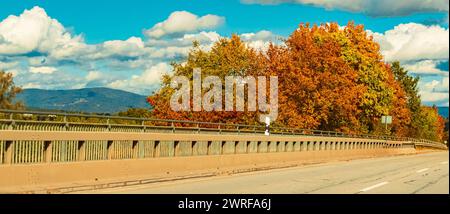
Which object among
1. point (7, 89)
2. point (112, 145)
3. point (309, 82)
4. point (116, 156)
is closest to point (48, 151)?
point (112, 145)

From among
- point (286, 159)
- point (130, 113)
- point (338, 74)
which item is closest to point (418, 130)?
point (130, 113)

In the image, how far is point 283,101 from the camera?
5128 cm

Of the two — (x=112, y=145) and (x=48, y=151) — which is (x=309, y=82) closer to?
(x=112, y=145)

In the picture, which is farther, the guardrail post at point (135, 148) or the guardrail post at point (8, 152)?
the guardrail post at point (135, 148)

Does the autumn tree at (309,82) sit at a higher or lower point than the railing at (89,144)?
higher

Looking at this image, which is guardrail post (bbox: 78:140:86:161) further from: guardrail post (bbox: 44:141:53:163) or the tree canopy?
the tree canopy

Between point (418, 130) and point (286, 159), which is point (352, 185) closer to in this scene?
point (286, 159)

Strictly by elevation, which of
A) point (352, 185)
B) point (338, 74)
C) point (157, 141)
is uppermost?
point (338, 74)

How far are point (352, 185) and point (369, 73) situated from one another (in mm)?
47832

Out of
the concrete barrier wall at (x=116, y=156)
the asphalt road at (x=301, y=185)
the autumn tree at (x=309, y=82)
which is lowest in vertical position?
the asphalt road at (x=301, y=185)

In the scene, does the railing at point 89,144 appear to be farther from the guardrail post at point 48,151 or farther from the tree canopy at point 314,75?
the tree canopy at point 314,75

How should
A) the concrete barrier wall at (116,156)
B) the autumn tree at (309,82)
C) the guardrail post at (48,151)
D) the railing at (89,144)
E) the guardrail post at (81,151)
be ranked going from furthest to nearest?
the autumn tree at (309,82)
the guardrail post at (81,151)
the guardrail post at (48,151)
the railing at (89,144)
the concrete barrier wall at (116,156)

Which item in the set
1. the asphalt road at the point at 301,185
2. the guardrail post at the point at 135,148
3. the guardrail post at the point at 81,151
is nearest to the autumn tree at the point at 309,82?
the asphalt road at the point at 301,185

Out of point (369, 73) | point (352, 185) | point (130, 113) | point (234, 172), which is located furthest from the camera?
point (130, 113)
